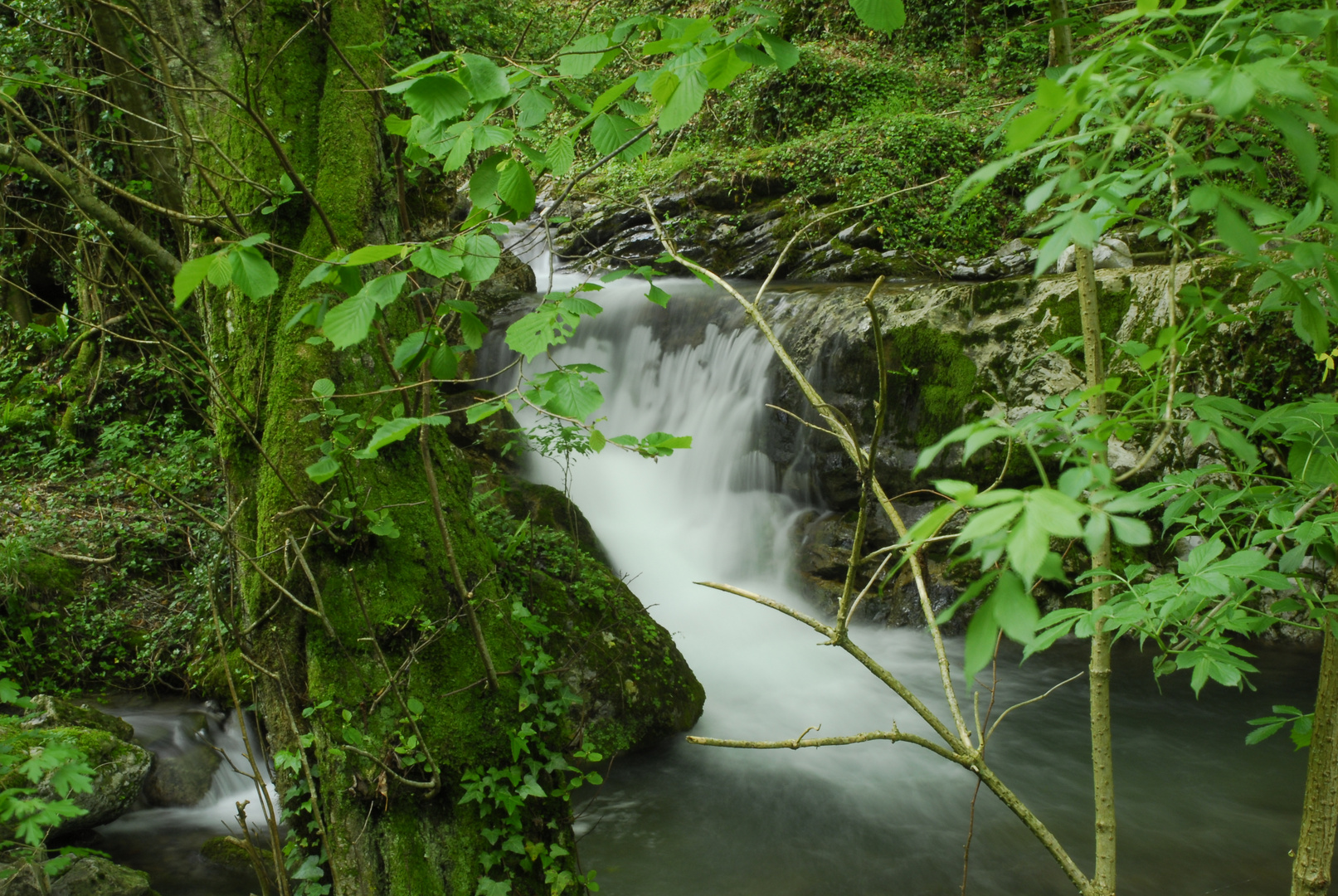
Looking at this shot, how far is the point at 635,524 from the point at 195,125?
231 inches

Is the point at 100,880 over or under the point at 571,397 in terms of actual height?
under

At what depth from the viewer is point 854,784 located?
16.0 feet

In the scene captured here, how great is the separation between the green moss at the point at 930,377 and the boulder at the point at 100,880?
254 inches

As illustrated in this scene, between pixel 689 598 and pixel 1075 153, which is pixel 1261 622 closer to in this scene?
pixel 1075 153

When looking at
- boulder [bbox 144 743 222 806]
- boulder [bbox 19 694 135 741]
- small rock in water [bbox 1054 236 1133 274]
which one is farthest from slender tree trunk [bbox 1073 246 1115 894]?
small rock in water [bbox 1054 236 1133 274]

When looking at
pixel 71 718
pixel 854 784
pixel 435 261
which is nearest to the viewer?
pixel 435 261

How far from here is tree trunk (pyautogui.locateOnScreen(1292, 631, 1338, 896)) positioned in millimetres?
1544

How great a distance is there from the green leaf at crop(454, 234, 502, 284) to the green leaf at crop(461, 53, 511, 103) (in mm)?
233

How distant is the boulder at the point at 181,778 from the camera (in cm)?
456

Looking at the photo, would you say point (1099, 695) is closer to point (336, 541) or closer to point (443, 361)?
point (443, 361)

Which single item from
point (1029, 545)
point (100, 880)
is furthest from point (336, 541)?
point (100, 880)

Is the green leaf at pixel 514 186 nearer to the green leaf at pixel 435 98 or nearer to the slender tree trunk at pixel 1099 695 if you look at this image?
the green leaf at pixel 435 98

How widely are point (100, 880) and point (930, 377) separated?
22.9 feet

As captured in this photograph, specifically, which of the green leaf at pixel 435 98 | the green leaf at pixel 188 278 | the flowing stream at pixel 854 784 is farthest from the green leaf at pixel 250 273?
the flowing stream at pixel 854 784
